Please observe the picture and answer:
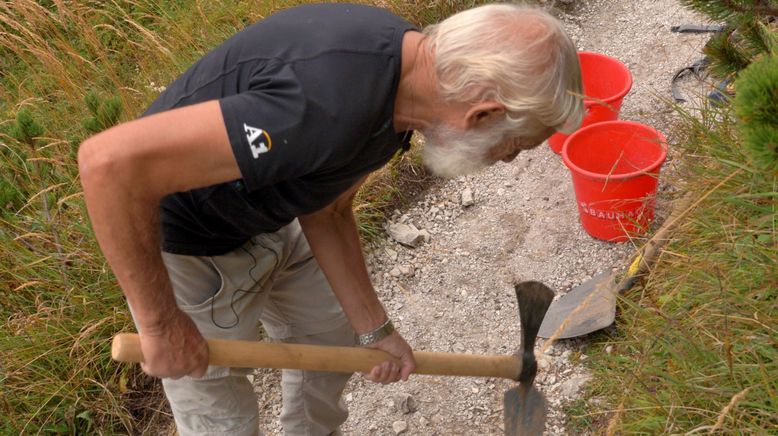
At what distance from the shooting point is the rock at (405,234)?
3965mm

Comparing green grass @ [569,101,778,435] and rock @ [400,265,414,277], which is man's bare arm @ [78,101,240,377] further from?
rock @ [400,265,414,277]

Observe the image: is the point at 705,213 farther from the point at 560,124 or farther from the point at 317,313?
the point at 317,313

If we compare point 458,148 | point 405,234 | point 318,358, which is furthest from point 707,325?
point 405,234

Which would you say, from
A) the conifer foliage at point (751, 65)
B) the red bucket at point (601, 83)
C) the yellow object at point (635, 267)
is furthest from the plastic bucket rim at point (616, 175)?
the conifer foliage at point (751, 65)

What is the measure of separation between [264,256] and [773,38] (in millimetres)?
1877

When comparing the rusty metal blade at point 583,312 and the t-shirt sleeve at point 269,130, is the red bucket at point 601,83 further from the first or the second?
the t-shirt sleeve at point 269,130

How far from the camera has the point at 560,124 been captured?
2049mm

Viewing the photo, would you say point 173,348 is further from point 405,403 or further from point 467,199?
point 467,199

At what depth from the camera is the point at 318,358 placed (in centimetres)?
232

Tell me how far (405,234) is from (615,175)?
109 cm

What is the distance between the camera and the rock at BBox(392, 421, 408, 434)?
3.27 meters

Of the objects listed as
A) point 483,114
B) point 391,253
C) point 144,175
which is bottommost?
point 391,253

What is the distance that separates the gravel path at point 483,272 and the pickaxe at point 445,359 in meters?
0.41

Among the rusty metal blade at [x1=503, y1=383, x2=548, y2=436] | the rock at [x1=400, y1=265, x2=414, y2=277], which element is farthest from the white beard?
the rock at [x1=400, y1=265, x2=414, y2=277]
